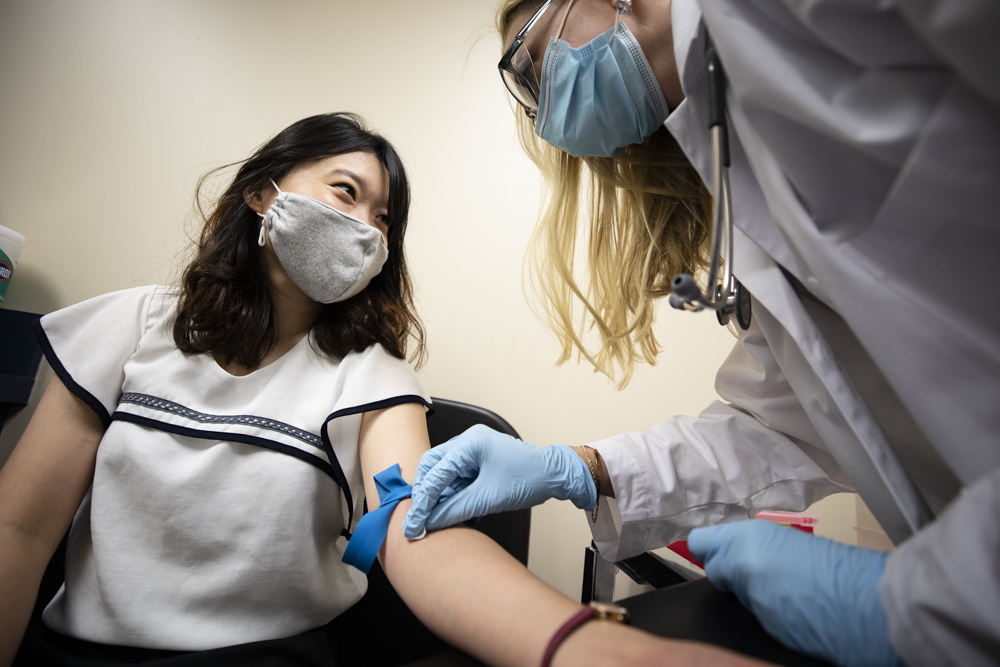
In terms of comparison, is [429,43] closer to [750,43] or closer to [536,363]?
[536,363]

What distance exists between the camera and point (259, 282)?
114 centimetres

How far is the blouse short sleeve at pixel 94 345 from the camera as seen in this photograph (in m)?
0.91

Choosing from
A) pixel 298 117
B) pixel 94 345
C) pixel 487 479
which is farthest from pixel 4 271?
pixel 487 479

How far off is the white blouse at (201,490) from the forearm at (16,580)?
5 cm

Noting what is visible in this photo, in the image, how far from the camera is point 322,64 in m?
1.80

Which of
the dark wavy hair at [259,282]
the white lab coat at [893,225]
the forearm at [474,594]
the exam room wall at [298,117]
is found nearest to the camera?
the white lab coat at [893,225]

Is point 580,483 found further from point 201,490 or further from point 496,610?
point 201,490

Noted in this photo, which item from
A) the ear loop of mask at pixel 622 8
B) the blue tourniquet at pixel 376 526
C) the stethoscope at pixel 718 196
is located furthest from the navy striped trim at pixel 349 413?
the ear loop of mask at pixel 622 8

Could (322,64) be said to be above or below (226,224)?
above

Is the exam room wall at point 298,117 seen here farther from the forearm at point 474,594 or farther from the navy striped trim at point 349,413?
the forearm at point 474,594

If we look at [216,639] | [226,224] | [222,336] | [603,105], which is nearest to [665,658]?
[216,639]

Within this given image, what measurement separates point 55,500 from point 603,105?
4.20 ft

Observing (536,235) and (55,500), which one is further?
(536,235)

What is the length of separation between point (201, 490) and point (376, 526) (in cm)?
39
